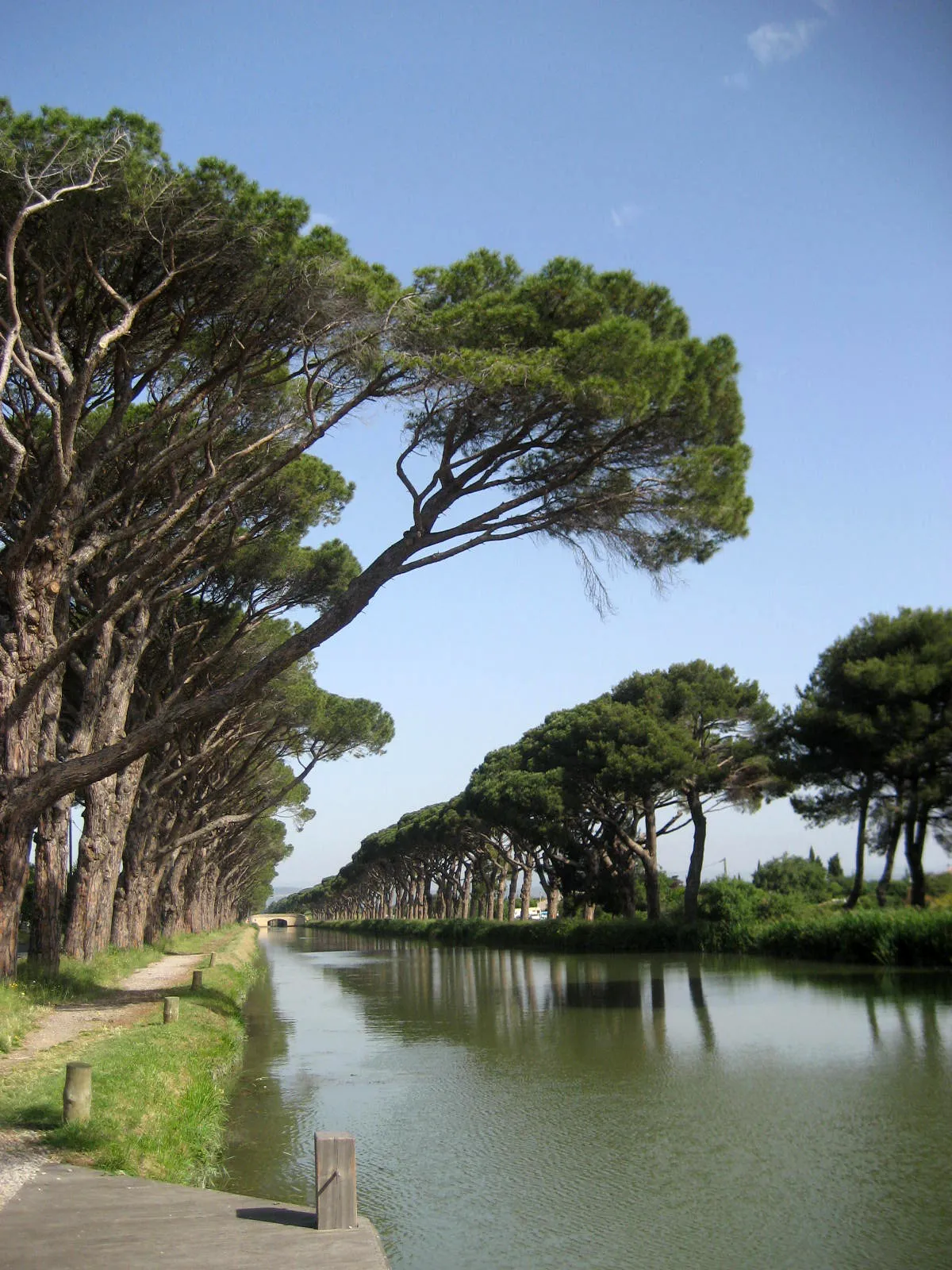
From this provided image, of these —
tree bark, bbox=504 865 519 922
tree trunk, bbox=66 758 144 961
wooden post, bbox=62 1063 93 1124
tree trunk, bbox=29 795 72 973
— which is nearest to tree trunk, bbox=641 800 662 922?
tree bark, bbox=504 865 519 922

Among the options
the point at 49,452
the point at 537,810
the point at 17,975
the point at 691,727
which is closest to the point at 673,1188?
the point at 17,975

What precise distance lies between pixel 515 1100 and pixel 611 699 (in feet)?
82.6

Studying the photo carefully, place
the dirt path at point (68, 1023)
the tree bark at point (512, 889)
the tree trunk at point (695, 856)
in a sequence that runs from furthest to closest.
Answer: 1. the tree bark at point (512, 889)
2. the tree trunk at point (695, 856)
3. the dirt path at point (68, 1023)

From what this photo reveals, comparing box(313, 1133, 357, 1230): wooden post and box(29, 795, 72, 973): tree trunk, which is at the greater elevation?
box(29, 795, 72, 973): tree trunk

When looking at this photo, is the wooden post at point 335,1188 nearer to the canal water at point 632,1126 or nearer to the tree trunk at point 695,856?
the canal water at point 632,1126

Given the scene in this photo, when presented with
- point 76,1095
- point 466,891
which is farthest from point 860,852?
point 466,891

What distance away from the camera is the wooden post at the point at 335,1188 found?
16.6 feet

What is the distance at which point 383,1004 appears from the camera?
20.1 metres

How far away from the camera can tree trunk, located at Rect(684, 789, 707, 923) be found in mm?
31391

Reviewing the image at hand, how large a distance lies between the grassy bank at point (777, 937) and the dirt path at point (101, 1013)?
13.2 meters

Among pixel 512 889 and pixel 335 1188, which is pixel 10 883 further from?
pixel 512 889

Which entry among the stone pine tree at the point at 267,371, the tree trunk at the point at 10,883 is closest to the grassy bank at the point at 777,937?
the stone pine tree at the point at 267,371

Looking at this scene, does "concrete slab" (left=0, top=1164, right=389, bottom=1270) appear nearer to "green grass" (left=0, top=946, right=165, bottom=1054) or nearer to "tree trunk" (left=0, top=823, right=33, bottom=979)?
"green grass" (left=0, top=946, right=165, bottom=1054)

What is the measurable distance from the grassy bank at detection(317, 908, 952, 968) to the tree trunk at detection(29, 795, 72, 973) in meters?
15.0
